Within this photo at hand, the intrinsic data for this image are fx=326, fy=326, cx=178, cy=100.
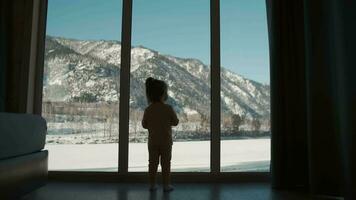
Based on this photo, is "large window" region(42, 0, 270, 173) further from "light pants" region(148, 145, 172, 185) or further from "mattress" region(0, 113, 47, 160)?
"mattress" region(0, 113, 47, 160)

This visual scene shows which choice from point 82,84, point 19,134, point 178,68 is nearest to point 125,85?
point 82,84

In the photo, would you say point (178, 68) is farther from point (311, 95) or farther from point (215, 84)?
point (311, 95)

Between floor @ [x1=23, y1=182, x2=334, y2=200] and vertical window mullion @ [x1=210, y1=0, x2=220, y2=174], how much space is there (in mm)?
276

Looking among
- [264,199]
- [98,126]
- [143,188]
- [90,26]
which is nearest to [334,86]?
[264,199]

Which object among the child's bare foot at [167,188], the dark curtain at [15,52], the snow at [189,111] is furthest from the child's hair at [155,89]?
the dark curtain at [15,52]

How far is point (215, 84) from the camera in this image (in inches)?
116

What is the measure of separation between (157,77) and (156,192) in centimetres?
111

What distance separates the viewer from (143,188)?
2514mm

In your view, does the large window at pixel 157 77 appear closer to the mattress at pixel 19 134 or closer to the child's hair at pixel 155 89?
the child's hair at pixel 155 89

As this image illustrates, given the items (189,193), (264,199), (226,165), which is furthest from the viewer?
(226,165)

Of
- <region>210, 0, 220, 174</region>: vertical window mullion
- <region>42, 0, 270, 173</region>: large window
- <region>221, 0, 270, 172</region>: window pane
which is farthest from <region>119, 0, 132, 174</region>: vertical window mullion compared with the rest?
<region>221, 0, 270, 172</region>: window pane

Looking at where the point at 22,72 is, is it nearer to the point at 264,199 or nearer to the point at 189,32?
A: the point at 189,32

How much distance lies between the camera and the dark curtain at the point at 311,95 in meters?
2.07

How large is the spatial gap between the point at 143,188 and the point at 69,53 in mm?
1465
